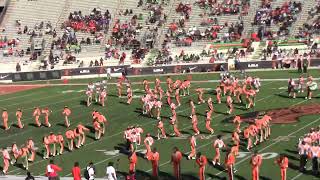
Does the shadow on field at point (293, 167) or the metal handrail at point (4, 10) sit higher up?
the metal handrail at point (4, 10)

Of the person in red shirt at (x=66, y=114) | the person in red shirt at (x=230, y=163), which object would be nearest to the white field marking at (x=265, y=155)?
the person in red shirt at (x=230, y=163)

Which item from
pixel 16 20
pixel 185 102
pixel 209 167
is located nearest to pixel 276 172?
pixel 209 167

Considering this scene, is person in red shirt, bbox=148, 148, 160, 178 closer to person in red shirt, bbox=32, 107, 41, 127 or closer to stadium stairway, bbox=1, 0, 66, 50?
person in red shirt, bbox=32, 107, 41, 127

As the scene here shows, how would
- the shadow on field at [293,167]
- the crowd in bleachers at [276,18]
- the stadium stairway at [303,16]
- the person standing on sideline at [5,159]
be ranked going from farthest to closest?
the crowd in bleachers at [276,18] → the stadium stairway at [303,16] → the person standing on sideline at [5,159] → the shadow on field at [293,167]

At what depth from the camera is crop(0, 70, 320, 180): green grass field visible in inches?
973

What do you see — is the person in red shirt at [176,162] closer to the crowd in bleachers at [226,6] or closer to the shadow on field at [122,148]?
the shadow on field at [122,148]

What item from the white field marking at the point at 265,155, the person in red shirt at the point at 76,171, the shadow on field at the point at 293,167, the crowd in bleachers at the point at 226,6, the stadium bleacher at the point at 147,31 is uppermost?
the crowd in bleachers at the point at 226,6

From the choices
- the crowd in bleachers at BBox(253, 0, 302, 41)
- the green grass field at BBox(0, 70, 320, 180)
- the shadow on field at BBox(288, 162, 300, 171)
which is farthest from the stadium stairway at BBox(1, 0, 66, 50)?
the shadow on field at BBox(288, 162, 300, 171)

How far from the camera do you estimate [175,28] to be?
2375 inches

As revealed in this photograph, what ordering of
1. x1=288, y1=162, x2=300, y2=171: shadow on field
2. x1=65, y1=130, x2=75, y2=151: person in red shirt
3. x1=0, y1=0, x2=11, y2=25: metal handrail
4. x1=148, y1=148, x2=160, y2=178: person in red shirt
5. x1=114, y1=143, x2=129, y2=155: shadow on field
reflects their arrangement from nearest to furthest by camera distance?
x1=288, y1=162, x2=300, y2=171: shadow on field < x1=148, y1=148, x2=160, y2=178: person in red shirt < x1=114, y1=143, x2=129, y2=155: shadow on field < x1=65, y1=130, x2=75, y2=151: person in red shirt < x1=0, y1=0, x2=11, y2=25: metal handrail

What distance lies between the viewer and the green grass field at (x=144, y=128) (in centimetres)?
2470

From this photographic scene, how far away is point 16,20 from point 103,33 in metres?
10.2

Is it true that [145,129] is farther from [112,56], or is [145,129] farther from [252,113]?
[112,56]

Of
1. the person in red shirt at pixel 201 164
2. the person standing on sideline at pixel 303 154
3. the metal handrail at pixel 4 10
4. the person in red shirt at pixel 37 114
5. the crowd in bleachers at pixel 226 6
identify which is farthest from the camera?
the metal handrail at pixel 4 10
